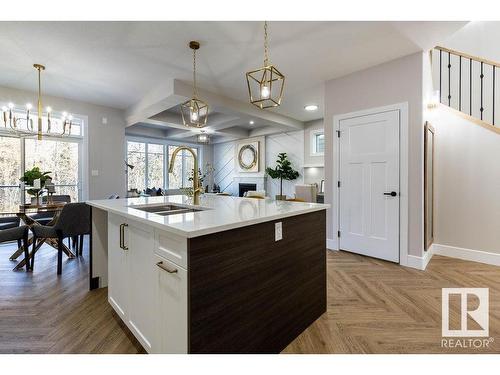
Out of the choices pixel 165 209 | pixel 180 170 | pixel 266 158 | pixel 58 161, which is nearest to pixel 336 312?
pixel 165 209

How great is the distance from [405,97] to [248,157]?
5.70m

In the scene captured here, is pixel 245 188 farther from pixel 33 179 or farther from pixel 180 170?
pixel 33 179

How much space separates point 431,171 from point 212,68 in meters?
3.37

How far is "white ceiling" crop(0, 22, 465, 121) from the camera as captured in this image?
8.43 ft

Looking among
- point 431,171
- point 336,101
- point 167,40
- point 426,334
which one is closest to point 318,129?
point 336,101

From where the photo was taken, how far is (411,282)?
268 cm

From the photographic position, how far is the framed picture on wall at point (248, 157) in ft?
26.9

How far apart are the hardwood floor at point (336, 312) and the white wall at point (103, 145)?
254 cm

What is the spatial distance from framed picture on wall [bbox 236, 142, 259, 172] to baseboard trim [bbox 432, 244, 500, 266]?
5.40m

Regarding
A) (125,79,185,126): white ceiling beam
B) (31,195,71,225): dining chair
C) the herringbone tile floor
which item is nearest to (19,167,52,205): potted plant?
(31,195,71,225): dining chair

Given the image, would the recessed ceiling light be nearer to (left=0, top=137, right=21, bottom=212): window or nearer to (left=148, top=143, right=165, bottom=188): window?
(left=148, top=143, right=165, bottom=188): window

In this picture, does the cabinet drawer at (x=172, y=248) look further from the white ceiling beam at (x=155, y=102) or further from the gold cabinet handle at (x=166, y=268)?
the white ceiling beam at (x=155, y=102)

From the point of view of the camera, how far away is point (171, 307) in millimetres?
1242

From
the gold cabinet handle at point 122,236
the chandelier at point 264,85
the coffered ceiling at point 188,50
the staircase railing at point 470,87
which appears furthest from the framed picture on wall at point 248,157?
the gold cabinet handle at point 122,236
